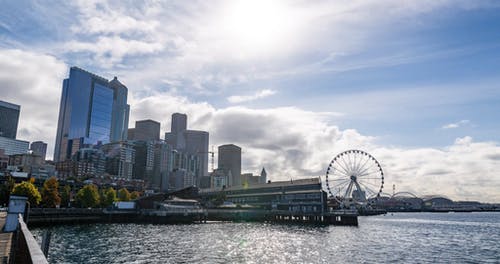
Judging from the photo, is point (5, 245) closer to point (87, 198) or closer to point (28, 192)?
point (28, 192)

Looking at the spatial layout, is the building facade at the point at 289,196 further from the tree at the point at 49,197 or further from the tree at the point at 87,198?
the tree at the point at 49,197

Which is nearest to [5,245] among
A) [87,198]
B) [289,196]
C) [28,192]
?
[28,192]

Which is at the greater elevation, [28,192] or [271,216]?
[28,192]

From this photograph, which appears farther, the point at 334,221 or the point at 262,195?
the point at 262,195

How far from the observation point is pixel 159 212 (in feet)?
389

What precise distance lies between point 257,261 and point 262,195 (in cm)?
13356

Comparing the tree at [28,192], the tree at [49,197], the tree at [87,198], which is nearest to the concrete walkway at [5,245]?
the tree at [28,192]

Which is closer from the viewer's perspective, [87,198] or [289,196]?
[87,198]

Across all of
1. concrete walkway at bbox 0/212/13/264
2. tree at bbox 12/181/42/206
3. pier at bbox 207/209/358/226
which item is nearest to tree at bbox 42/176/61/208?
tree at bbox 12/181/42/206

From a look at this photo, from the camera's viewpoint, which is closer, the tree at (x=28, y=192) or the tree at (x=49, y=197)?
the tree at (x=28, y=192)

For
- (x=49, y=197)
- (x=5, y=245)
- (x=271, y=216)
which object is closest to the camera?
(x=5, y=245)

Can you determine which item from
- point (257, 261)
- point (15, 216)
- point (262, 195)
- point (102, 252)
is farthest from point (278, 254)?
point (262, 195)

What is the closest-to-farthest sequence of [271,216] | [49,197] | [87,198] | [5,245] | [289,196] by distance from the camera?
[5,245] → [49,197] → [87,198] → [271,216] → [289,196]

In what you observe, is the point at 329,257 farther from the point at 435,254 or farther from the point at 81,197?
the point at 81,197
